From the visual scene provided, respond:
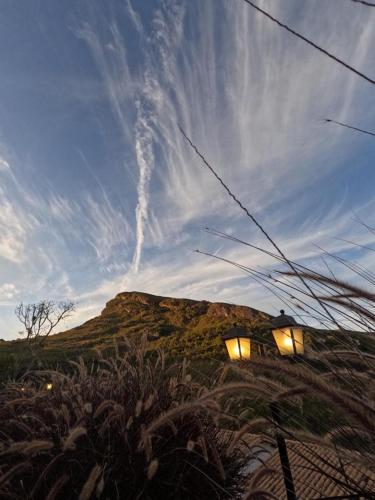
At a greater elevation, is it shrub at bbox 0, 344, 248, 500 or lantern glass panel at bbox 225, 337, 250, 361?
lantern glass panel at bbox 225, 337, 250, 361

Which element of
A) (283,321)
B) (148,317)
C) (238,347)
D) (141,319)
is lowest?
(238,347)

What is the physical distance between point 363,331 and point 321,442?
654 mm

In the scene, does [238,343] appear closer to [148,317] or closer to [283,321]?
[283,321]

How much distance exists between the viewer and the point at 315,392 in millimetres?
788

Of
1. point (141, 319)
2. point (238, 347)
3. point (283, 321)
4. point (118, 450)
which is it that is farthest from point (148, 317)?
point (118, 450)

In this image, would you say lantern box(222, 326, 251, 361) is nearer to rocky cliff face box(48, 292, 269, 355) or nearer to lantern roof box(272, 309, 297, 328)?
lantern roof box(272, 309, 297, 328)

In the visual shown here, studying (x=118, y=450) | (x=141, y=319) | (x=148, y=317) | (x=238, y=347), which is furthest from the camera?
(x=148, y=317)

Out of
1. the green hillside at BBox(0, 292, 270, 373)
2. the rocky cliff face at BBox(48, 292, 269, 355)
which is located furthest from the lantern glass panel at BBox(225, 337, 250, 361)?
the rocky cliff face at BBox(48, 292, 269, 355)

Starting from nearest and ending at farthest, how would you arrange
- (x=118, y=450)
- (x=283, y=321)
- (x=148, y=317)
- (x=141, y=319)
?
1. (x=118, y=450)
2. (x=283, y=321)
3. (x=141, y=319)
4. (x=148, y=317)

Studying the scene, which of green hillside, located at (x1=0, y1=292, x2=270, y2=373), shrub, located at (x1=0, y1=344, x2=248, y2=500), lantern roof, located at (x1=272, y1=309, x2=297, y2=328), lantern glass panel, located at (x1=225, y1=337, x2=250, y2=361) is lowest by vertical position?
shrub, located at (x1=0, y1=344, x2=248, y2=500)

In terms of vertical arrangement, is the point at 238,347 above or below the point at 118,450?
above

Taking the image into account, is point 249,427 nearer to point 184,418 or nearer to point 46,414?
point 184,418

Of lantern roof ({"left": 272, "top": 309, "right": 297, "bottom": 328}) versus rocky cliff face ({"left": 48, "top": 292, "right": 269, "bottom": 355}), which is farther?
rocky cliff face ({"left": 48, "top": 292, "right": 269, "bottom": 355})

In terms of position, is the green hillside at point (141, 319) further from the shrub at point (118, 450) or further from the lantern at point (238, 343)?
the shrub at point (118, 450)
